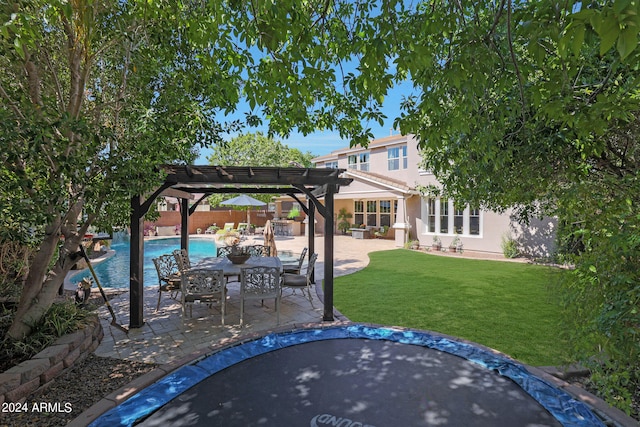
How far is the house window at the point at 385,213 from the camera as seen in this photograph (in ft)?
73.5

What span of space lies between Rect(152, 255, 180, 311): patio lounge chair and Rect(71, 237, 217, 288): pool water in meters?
1.12

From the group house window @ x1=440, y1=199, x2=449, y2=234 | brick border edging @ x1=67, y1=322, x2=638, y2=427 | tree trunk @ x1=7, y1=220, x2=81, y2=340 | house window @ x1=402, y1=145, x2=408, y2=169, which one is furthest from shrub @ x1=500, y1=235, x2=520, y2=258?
tree trunk @ x1=7, y1=220, x2=81, y2=340

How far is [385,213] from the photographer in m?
22.6

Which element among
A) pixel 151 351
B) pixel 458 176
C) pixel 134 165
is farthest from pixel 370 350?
pixel 134 165

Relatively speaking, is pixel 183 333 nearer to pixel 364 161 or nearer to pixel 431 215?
pixel 431 215

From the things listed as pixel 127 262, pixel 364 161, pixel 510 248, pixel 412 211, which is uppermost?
pixel 364 161

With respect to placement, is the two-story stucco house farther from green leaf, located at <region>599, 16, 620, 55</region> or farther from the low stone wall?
the low stone wall

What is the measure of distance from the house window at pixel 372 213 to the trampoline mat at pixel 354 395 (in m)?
18.8

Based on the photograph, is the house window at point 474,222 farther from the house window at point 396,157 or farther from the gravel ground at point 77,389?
the gravel ground at point 77,389

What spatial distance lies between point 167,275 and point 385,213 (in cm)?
1739

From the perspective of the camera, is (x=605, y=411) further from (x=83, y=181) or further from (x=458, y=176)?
(x=83, y=181)

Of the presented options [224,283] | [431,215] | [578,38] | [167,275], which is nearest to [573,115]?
[578,38]

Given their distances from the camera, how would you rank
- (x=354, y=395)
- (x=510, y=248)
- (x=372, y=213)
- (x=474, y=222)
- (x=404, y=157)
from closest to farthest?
(x=354, y=395)
(x=510, y=248)
(x=474, y=222)
(x=404, y=157)
(x=372, y=213)

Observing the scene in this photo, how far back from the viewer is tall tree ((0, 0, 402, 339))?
11.3ft
